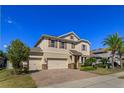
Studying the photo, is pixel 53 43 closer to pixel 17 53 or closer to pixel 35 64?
pixel 35 64

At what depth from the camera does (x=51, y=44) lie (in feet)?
74.6

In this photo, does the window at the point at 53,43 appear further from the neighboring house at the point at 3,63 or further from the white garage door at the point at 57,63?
the neighboring house at the point at 3,63

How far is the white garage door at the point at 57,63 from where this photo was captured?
22.6 m

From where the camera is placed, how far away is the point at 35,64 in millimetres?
21328

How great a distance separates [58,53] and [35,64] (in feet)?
14.9

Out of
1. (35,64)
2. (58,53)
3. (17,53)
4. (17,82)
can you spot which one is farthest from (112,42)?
(17,82)

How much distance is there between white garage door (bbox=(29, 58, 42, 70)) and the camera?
20.9 metres

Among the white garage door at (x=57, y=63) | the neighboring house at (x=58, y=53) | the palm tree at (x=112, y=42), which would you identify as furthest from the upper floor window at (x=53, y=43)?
the palm tree at (x=112, y=42)

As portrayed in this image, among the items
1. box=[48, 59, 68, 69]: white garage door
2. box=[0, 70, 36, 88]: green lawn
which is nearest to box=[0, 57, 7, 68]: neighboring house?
box=[48, 59, 68, 69]: white garage door

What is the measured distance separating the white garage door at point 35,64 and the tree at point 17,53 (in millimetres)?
4743
